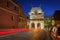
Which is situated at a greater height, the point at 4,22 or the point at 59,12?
the point at 59,12

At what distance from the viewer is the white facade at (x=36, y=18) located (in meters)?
97.1

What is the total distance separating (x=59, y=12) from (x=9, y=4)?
34.1 m

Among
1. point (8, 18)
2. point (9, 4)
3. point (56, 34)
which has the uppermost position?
point (9, 4)

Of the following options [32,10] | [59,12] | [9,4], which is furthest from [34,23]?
[9,4]

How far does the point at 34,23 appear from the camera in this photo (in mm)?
98375

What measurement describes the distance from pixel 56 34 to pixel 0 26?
76.8ft

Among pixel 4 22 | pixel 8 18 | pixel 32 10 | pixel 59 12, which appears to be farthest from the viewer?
pixel 32 10

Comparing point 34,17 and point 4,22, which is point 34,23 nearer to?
point 34,17

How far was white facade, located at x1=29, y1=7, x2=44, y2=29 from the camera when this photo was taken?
97.1 m

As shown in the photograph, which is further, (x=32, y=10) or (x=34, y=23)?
(x=32, y=10)

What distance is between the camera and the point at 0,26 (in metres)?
33.7

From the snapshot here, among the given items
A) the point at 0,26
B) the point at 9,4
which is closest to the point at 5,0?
the point at 9,4

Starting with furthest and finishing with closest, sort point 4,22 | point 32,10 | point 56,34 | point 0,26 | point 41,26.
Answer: point 32,10 < point 41,26 < point 4,22 < point 0,26 < point 56,34

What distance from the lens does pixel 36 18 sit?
100750 mm
